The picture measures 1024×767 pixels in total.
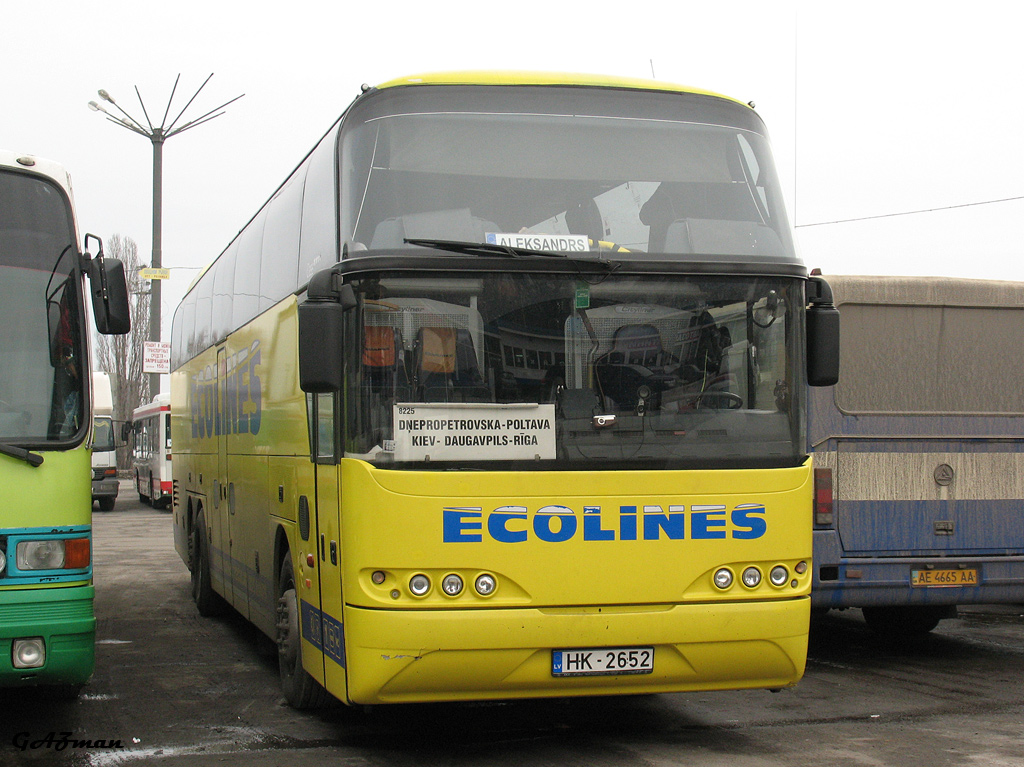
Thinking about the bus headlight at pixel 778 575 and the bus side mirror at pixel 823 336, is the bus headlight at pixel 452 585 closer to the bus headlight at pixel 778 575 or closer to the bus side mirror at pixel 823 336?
the bus headlight at pixel 778 575

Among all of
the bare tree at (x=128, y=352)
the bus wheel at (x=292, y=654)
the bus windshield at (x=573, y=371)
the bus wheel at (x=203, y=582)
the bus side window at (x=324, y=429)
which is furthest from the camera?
the bare tree at (x=128, y=352)

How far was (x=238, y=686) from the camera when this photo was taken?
855 centimetres

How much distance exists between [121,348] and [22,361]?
59411 millimetres

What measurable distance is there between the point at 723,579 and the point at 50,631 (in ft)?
11.0

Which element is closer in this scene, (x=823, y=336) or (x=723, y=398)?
(x=723, y=398)

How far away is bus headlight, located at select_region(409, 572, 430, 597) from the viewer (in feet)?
19.1

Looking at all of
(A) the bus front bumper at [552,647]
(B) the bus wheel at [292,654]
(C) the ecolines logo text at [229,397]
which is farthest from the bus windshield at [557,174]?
(C) the ecolines logo text at [229,397]

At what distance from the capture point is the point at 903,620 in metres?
10.6

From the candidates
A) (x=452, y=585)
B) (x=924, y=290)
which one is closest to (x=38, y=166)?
(x=452, y=585)

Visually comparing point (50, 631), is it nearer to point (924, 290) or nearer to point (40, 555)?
point (40, 555)

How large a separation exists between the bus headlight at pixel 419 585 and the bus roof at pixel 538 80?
2.58 meters

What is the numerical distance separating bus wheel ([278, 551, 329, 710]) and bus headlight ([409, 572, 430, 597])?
178 centimetres

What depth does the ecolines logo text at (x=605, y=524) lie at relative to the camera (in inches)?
231

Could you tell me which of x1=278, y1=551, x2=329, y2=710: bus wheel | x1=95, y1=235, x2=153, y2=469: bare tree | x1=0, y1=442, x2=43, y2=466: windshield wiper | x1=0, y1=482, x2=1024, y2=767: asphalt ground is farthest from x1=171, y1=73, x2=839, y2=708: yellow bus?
x1=95, y1=235, x2=153, y2=469: bare tree
